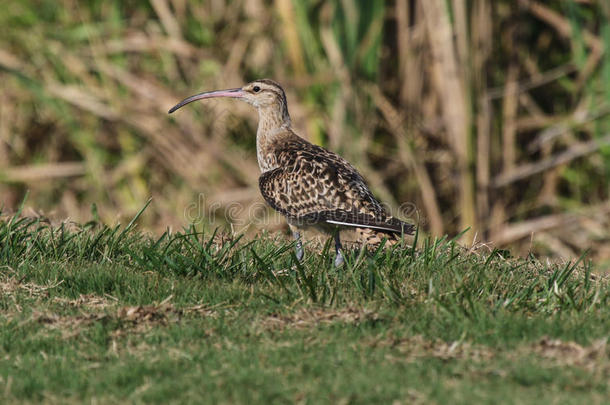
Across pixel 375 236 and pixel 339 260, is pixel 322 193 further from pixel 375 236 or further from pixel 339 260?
pixel 339 260

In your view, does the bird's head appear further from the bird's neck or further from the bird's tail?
the bird's tail

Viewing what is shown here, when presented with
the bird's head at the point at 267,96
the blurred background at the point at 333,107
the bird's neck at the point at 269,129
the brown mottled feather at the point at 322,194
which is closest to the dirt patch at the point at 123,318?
the brown mottled feather at the point at 322,194

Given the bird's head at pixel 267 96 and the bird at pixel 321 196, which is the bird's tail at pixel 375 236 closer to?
the bird at pixel 321 196

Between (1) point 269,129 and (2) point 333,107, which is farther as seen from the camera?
(2) point 333,107

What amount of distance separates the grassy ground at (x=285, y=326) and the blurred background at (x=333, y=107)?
4.19 m

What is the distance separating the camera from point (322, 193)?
733cm

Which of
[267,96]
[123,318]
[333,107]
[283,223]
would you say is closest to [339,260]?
[123,318]

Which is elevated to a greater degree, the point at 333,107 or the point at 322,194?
the point at 333,107

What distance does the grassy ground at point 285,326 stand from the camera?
4453mm

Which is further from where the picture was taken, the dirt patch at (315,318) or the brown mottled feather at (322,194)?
the brown mottled feather at (322,194)

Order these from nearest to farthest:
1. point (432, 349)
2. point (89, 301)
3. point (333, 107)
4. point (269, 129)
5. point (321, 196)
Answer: point (432, 349)
point (89, 301)
point (321, 196)
point (269, 129)
point (333, 107)

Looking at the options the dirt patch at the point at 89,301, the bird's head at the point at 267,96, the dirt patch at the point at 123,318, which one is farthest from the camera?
the bird's head at the point at 267,96

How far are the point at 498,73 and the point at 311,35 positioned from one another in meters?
2.53

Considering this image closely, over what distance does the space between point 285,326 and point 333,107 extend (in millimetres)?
5705
